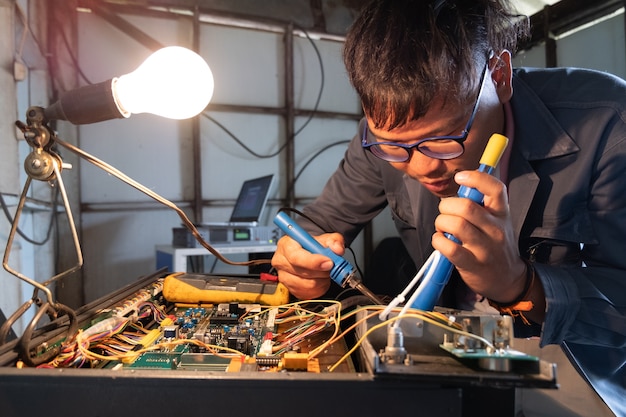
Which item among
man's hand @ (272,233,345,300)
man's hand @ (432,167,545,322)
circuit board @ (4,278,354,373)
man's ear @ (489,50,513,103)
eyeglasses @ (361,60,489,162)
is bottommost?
circuit board @ (4,278,354,373)

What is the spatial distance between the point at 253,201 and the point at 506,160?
70.2 inches

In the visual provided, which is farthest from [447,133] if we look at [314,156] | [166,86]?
[314,156]

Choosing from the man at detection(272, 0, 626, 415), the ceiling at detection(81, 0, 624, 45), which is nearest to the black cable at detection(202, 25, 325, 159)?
the ceiling at detection(81, 0, 624, 45)

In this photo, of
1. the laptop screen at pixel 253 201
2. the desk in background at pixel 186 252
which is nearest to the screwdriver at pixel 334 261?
the desk in background at pixel 186 252

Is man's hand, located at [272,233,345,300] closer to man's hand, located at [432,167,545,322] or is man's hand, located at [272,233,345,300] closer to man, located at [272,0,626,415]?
man, located at [272,0,626,415]

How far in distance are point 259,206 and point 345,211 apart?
1.30 meters

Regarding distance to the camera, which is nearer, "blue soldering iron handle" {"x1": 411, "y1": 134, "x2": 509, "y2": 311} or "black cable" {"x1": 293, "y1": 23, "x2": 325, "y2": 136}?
"blue soldering iron handle" {"x1": 411, "y1": 134, "x2": 509, "y2": 311}

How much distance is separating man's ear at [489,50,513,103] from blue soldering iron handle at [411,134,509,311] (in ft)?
0.81

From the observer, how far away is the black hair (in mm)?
601

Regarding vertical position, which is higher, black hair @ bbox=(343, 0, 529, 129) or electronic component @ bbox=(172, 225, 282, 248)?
black hair @ bbox=(343, 0, 529, 129)

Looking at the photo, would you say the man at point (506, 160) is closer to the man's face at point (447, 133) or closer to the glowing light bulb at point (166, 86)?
the man's face at point (447, 133)

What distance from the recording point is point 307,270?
2.40 ft

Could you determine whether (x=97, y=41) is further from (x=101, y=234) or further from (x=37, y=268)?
(x=37, y=268)

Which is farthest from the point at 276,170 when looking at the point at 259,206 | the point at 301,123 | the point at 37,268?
the point at 37,268
